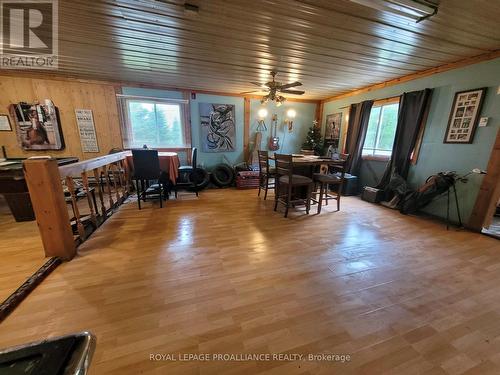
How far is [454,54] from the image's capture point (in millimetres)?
2684

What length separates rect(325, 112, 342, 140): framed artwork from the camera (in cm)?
522

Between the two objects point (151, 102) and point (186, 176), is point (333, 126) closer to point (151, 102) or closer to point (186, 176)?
point (186, 176)

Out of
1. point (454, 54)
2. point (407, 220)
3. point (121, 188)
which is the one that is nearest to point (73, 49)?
point (121, 188)

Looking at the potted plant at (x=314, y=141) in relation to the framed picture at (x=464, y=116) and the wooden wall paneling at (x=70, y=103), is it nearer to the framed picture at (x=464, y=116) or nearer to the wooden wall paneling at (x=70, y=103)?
the framed picture at (x=464, y=116)

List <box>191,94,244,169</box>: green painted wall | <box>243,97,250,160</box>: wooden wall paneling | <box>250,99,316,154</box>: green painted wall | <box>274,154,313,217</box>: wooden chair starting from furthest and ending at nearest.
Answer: <box>250,99,316,154</box>: green painted wall → <box>243,97,250,160</box>: wooden wall paneling → <box>191,94,244,169</box>: green painted wall → <box>274,154,313,217</box>: wooden chair

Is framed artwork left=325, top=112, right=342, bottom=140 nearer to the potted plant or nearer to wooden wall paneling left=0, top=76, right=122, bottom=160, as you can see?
the potted plant

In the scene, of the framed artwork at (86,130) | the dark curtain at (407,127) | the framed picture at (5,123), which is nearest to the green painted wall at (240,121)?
the framed artwork at (86,130)

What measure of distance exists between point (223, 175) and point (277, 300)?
12.5ft

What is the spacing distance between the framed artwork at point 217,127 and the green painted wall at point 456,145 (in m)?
3.55

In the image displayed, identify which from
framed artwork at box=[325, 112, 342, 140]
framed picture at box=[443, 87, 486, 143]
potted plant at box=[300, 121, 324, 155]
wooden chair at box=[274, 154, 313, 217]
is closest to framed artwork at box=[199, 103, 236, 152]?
potted plant at box=[300, 121, 324, 155]

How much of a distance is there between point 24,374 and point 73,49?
3.63 metres

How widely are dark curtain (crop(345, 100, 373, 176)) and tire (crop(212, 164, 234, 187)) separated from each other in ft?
9.09

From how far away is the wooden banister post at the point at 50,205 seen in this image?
1.73m

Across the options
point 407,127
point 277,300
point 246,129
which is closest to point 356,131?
point 407,127
